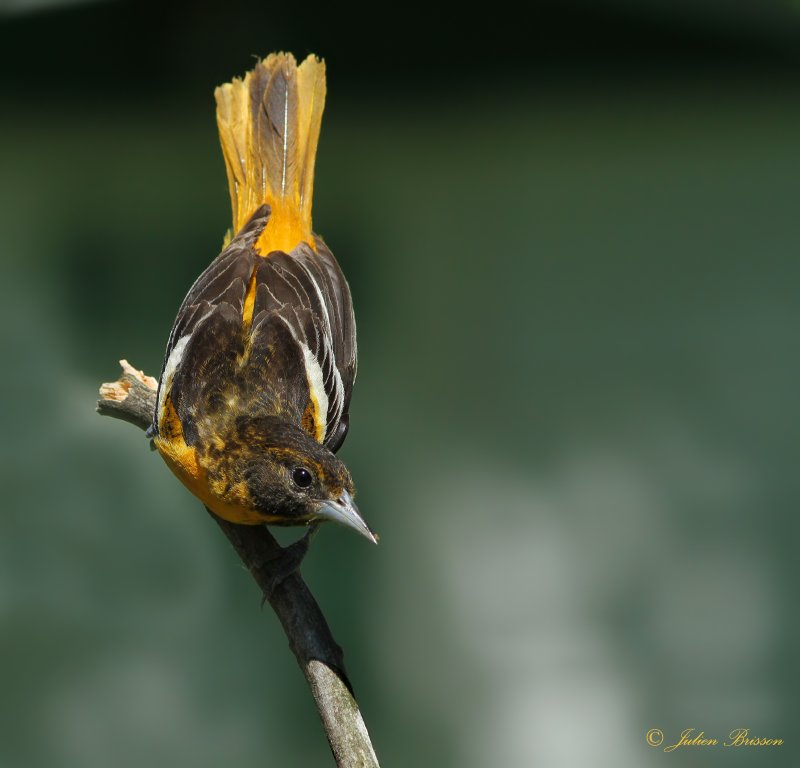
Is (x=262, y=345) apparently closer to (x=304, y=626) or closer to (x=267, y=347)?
(x=267, y=347)

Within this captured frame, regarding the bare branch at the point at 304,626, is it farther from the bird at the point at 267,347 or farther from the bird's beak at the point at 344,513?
the bird's beak at the point at 344,513

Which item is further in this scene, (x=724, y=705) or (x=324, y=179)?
(x=324, y=179)

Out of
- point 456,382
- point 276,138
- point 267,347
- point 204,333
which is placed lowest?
point 456,382

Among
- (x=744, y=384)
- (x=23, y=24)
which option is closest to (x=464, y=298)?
(x=744, y=384)

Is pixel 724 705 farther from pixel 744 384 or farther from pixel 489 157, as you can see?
pixel 489 157

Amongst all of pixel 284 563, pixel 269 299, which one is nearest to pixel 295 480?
pixel 284 563

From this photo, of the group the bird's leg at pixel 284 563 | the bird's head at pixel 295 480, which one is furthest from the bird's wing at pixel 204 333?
the bird's leg at pixel 284 563

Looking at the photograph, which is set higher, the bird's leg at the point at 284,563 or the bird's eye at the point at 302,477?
the bird's eye at the point at 302,477
